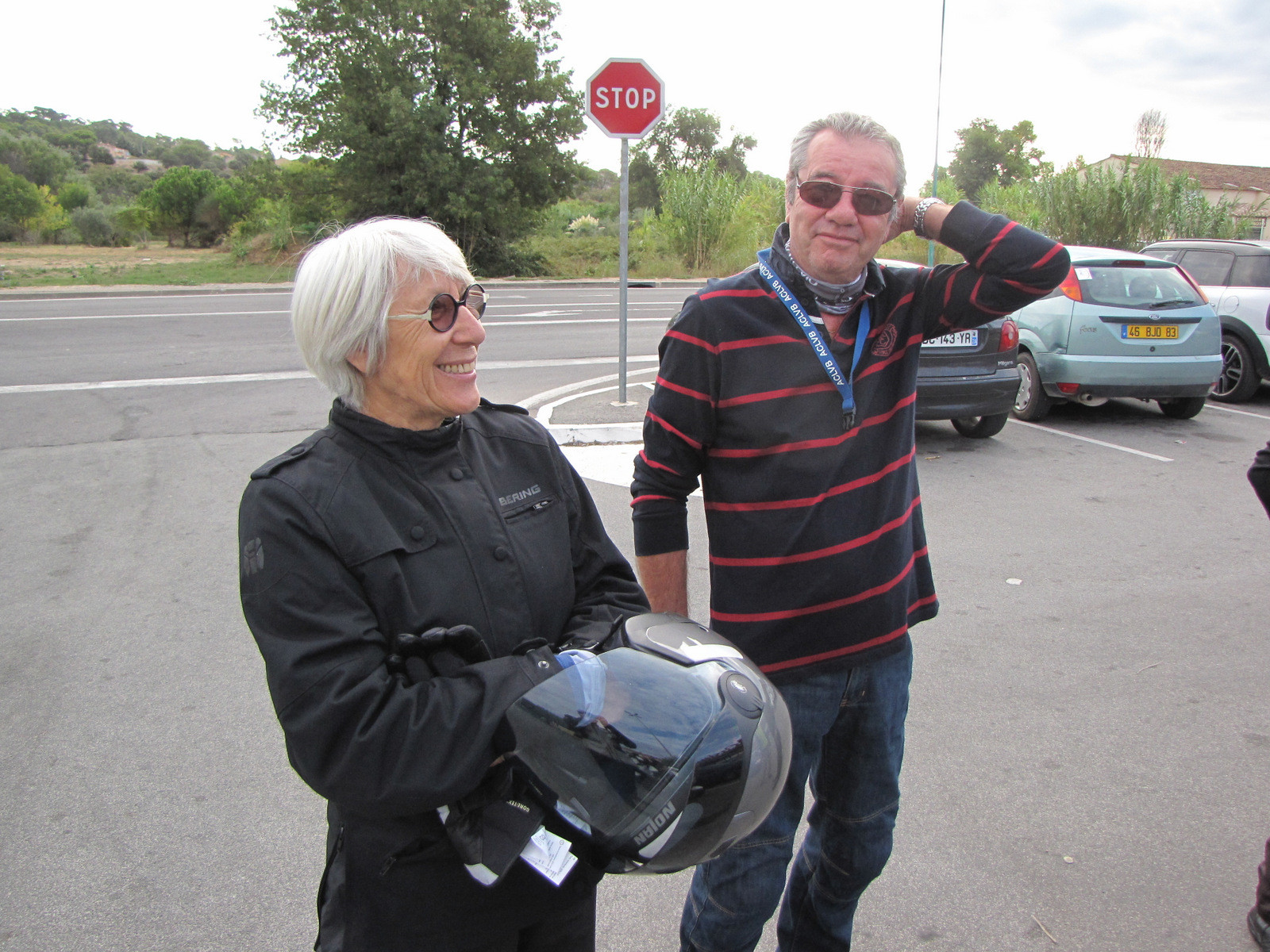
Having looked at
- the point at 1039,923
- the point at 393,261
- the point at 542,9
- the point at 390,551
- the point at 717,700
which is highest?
the point at 542,9

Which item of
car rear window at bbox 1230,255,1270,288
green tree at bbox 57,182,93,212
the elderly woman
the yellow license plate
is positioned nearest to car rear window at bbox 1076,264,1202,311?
the yellow license plate

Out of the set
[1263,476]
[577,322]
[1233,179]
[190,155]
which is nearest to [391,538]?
[1263,476]

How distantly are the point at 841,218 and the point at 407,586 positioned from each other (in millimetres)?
1186

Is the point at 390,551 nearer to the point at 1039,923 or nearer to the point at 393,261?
the point at 393,261

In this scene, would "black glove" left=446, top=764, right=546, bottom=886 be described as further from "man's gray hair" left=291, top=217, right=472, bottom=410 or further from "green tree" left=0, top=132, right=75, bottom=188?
"green tree" left=0, top=132, right=75, bottom=188

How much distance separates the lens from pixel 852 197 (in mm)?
1977

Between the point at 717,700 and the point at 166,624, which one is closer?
the point at 717,700

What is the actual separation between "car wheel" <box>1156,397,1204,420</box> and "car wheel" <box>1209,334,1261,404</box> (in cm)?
99

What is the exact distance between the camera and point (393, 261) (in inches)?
60.8

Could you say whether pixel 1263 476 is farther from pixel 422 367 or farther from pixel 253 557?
pixel 253 557

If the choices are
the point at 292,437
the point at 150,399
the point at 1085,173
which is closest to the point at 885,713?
the point at 292,437

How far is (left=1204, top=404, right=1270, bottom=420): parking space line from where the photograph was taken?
9.19 m

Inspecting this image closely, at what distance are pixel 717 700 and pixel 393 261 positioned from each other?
0.88 m

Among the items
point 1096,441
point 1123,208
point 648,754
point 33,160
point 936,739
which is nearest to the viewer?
point 648,754
